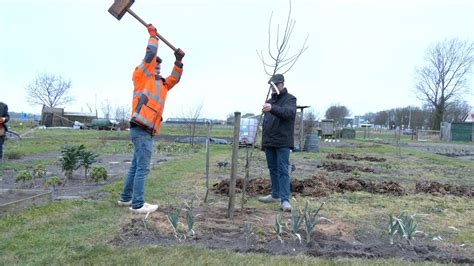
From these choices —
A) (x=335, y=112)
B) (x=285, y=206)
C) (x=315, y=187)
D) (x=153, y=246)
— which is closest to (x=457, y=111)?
(x=335, y=112)

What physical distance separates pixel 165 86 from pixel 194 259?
2295 millimetres

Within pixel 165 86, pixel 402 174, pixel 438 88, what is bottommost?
pixel 402 174

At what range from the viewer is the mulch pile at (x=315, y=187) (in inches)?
255

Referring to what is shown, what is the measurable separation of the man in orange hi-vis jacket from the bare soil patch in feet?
1.53

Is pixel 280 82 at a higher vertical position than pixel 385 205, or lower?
higher

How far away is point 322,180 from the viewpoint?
23.9ft

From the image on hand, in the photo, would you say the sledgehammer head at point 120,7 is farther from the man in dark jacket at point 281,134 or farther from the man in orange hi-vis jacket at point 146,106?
the man in dark jacket at point 281,134

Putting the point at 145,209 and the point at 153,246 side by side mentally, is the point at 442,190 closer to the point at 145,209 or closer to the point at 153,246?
the point at 145,209

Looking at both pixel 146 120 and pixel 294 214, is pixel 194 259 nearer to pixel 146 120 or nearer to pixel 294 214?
pixel 294 214

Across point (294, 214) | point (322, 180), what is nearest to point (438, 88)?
point (322, 180)

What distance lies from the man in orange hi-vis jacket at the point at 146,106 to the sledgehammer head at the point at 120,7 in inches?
14.5

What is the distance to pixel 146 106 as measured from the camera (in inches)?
179

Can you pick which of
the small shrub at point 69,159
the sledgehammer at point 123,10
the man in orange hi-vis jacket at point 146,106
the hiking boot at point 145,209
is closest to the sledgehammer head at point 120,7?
the sledgehammer at point 123,10

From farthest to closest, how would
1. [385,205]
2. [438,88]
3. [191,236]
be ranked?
[438,88] → [385,205] → [191,236]
